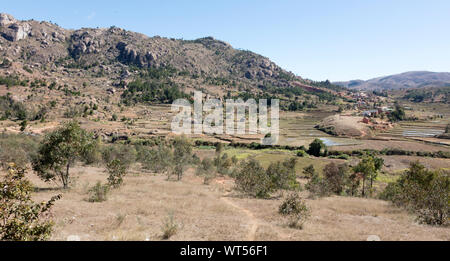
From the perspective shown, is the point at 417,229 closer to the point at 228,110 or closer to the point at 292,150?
the point at 292,150

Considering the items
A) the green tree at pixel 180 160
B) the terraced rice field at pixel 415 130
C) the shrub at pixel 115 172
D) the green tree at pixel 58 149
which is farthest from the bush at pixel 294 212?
the terraced rice field at pixel 415 130

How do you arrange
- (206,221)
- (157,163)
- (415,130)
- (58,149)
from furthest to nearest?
1. (415,130)
2. (157,163)
3. (58,149)
4. (206,221)

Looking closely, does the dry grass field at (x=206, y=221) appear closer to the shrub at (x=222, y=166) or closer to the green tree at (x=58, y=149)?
the green tree at (x=58, y=149)

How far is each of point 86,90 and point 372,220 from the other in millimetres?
204627

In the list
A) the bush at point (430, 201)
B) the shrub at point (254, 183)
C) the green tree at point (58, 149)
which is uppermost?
the green tree at point (58, 149)

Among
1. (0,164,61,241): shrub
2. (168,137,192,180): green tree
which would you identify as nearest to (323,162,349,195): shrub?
(168,137,192,180): green tree

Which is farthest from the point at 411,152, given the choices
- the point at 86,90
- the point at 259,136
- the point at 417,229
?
the point at 86,90

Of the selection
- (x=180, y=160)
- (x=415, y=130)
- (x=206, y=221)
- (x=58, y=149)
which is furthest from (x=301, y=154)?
(x=58, y=149)

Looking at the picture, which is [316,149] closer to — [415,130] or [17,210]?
[415,130]

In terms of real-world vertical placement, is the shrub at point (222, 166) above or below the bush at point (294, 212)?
A: below

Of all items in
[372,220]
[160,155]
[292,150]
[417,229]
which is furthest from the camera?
[292,150]

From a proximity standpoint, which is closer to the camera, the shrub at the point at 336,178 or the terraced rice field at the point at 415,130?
the shrub at the point at 336,178

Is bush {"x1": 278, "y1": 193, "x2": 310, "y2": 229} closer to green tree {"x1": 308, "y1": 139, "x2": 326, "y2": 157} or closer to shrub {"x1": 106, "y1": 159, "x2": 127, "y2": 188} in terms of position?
shrub {"x1": 106, "y1": 159, "x2": 127, "y2": 188}

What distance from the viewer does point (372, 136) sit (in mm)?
123438
